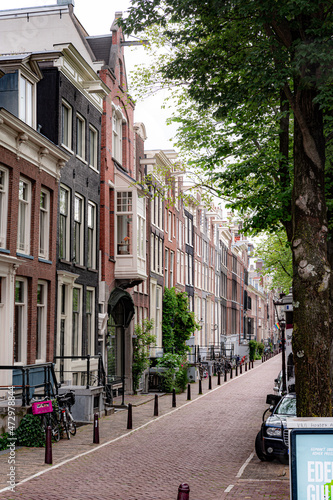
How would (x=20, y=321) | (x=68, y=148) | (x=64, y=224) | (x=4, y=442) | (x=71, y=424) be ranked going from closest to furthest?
(x=4, y=442)
(x=71, y=424)
(x=20, y=321)
(x=64, y=224)
(x=68, y=148)

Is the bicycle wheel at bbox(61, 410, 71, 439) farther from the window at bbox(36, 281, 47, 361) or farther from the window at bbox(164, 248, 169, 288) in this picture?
the window at bbox(164, 248, 169, 288)

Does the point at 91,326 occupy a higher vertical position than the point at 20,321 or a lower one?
lower

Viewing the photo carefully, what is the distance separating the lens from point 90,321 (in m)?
26.6

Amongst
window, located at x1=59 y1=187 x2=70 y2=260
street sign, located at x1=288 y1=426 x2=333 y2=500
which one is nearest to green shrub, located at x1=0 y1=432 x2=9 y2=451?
window, located at x1=59 y1=187 x2=70 y2=260

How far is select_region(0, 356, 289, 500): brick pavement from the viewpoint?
35.9 ft

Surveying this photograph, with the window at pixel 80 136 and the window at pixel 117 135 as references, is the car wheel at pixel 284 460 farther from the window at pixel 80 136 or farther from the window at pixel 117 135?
the window at pixel 117 135

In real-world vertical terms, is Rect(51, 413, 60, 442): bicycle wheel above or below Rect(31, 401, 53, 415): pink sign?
below

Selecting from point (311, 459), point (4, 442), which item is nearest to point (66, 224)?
point (4, 442)

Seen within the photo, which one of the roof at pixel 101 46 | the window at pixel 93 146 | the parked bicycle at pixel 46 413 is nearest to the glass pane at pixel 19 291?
the parked bicycle at pixel 46 413

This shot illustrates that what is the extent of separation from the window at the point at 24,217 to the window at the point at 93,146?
718 cm

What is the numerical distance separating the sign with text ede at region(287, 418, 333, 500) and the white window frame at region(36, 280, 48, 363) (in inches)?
Result: 625

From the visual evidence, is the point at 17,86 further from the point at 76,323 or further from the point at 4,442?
the point at 4,442

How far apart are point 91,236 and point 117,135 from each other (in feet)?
22.5

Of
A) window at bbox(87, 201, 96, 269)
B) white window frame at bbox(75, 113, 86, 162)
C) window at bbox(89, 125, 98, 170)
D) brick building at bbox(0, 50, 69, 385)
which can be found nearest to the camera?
brick building at bbox(0, 50, 69, 385)
